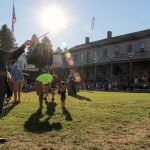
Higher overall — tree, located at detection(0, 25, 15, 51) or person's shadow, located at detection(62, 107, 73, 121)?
tree, located at detection(0, 25, 15, 51)

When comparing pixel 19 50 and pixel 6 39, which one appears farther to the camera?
pixel 6 39

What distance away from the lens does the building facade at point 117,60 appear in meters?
47.7

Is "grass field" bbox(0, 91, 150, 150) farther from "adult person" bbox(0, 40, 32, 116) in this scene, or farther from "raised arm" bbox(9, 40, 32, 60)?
"raised arm" bbox(9, 40, 32, 60)

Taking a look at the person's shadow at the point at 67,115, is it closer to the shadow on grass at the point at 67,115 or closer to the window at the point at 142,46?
the shadow on grass at the point at 67,115

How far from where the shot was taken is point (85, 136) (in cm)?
729

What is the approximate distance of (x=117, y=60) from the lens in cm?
5031

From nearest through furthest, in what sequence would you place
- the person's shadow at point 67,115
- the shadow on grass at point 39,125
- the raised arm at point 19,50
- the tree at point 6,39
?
the raised arm at point 19,50
the shadow on grass at point 39,125
the person's shadow at point 67,115
the tree at point 6,39

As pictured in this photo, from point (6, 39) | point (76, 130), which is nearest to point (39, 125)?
point (76, 130)

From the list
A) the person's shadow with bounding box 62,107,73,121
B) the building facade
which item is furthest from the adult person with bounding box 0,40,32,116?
the building facade

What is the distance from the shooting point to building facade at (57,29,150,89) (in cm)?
4769

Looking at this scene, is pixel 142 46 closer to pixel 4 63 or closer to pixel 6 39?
pixel 6 39

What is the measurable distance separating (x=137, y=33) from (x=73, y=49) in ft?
54.7

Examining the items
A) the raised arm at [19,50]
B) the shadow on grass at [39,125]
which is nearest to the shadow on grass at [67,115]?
the shadow on grass at [39,125]

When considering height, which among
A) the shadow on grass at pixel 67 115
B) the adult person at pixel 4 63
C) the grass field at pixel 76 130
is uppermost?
the adult person at pixel 4 63
